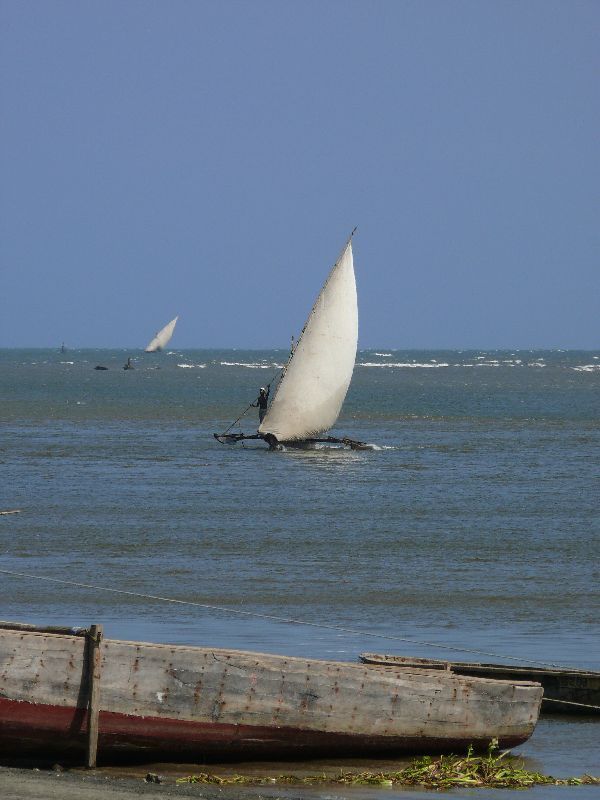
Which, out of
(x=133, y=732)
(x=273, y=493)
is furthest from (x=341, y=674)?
(x=273, y=493)

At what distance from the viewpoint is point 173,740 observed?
44.2 ft

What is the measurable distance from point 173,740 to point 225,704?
58 centimetres

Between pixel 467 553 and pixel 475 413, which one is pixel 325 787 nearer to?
pixel 467 553

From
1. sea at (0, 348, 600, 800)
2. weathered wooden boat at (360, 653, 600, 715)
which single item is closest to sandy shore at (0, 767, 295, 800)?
sea at (0, 348, 600, 800)

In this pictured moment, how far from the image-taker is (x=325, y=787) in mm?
13070

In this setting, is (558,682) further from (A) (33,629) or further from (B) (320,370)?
(B) (320,370)

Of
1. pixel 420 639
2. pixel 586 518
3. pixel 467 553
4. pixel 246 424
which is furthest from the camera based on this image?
pixel 246 424

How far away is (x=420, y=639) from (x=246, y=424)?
53.9 m

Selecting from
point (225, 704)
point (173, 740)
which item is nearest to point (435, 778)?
point (225, 704)

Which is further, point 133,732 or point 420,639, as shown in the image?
point 420,639

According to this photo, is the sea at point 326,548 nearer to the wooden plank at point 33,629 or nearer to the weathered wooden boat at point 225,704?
the weathered wooden boat at point 225,704

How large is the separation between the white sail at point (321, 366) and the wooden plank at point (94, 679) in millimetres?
38004

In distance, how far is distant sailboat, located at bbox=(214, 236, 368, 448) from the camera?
2028 inches

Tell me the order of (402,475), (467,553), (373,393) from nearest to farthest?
(467,553), (402,475), (373,393)
